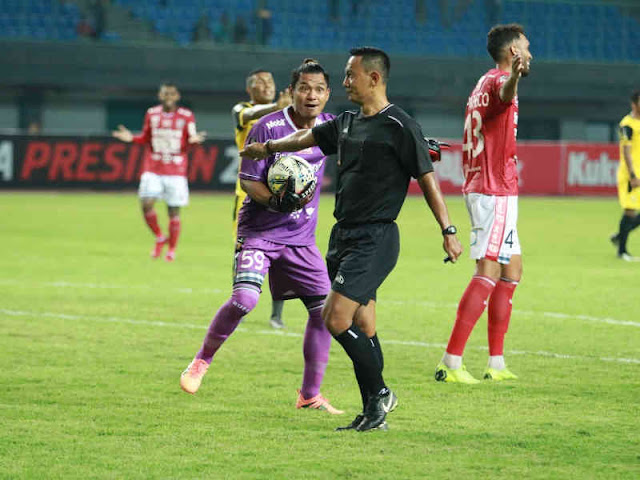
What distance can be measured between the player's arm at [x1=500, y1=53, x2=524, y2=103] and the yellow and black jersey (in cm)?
874

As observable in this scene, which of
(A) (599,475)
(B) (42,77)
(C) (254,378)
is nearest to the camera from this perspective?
(A) (599,475)

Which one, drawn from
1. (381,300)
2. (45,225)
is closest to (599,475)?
(381,300)

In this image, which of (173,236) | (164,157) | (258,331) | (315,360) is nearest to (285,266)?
(315,360)

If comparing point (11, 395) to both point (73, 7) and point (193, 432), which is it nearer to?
point (193, 432)

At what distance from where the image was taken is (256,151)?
6609 millimetres

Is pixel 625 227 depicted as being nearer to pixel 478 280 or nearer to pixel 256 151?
pixel 478 280

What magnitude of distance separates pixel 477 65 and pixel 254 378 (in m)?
30.0

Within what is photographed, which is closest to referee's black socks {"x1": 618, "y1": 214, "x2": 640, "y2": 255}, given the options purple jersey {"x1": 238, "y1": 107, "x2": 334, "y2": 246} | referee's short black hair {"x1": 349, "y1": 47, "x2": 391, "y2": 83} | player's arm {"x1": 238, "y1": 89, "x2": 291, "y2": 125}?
player's arm {"x1": 238, "y1": 89, "x2": 291, "y2": 125}

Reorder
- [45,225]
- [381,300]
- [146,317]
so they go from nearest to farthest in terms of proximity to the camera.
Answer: [146,317] < [381,300] < [45,225]

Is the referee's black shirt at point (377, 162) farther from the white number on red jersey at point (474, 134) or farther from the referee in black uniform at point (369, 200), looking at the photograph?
the white number on red jersey at point (474, 134)

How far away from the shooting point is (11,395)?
7.06 m

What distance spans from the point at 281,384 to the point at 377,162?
205cm

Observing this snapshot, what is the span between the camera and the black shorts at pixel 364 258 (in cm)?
610

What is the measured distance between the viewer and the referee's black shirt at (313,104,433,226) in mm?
6051
